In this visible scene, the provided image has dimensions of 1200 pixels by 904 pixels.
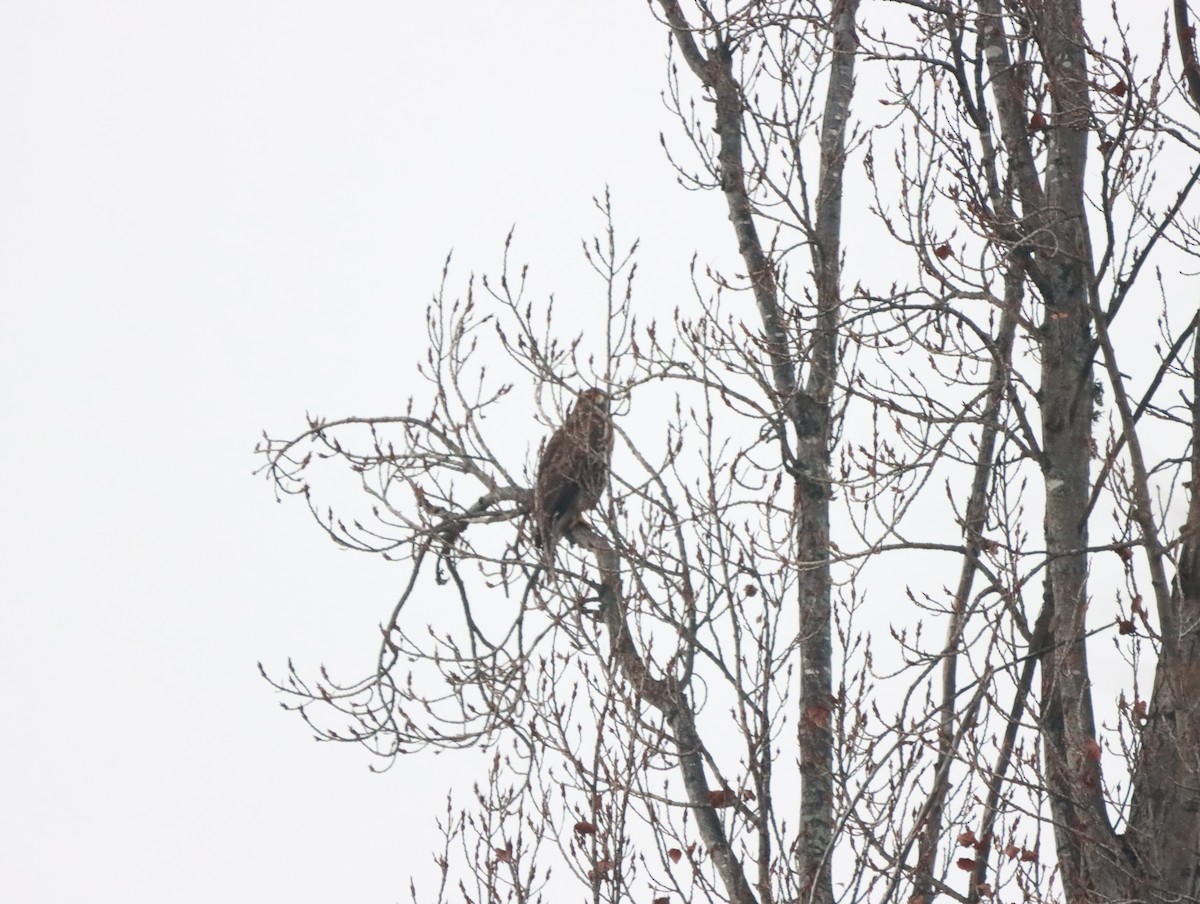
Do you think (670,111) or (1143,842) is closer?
(1143,842)

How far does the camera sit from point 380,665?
644 centimetres

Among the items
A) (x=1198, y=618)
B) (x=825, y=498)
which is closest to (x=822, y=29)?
(x=825, y=498)

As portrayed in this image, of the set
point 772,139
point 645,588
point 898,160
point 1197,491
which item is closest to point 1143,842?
point 1197,491

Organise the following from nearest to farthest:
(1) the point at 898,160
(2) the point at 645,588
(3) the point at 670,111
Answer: (2) the point at 645,588
(1) the point at 898,160
(3) the point at 670,111

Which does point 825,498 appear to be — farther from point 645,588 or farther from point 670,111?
point 670,111

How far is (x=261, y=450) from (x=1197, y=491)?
4.13m

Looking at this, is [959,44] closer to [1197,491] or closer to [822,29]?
[822,29]

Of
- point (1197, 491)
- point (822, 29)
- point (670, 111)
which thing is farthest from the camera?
point (670, 111)

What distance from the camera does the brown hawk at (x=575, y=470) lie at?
5.54 m

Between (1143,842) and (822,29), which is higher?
(822,29)

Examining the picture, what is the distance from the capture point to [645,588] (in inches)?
212

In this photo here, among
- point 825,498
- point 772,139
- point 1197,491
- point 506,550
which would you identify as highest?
point 772,139

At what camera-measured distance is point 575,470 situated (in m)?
7.41

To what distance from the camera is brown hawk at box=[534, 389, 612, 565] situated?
18.2 feet
